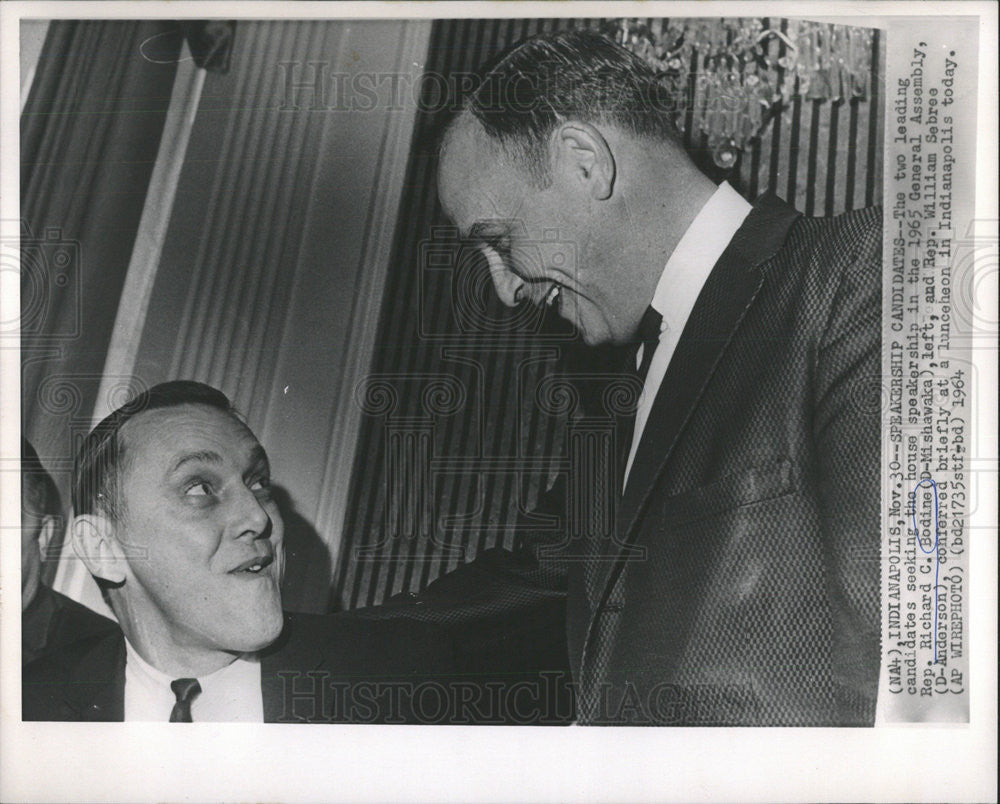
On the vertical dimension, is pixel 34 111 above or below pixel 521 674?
above

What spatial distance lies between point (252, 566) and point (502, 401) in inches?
21.8

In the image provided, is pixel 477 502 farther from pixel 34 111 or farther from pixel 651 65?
pixel 34 111

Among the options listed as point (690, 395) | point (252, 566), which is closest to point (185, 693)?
point (252, 566)

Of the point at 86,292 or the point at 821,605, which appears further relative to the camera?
the point at 86,292

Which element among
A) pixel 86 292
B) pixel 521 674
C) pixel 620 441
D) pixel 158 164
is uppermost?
pixel 158 164

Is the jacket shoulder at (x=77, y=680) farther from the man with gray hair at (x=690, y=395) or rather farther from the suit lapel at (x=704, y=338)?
the suit lapel at (x=704, y=338)

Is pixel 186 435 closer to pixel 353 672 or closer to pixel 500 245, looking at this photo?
pixel 353 672

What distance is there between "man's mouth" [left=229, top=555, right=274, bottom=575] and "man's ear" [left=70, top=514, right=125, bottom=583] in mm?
220

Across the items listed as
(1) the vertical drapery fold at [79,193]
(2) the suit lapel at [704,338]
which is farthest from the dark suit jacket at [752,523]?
(1) the vertical drapery fold at [79,193]

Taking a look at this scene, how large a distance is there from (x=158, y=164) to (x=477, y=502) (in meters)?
0.89

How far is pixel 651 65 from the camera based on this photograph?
182cm

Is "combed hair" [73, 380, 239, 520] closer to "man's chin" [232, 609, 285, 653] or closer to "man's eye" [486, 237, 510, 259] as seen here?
"man's chin" [232, 609, 285, 653]

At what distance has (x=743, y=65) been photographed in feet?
5.99

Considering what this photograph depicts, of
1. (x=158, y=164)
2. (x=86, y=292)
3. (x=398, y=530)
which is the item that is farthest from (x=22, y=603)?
(x=158, y=164)
